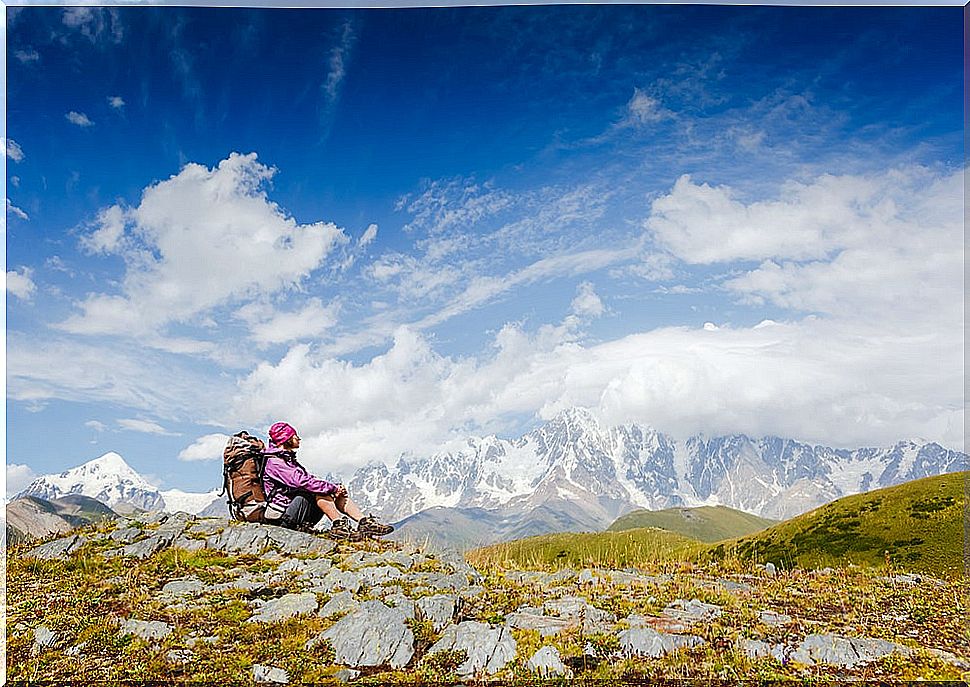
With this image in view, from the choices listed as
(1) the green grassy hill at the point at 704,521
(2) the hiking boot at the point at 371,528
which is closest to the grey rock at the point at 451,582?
(2) the hiking boot at the point at 371,528

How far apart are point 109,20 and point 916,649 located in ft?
45.2

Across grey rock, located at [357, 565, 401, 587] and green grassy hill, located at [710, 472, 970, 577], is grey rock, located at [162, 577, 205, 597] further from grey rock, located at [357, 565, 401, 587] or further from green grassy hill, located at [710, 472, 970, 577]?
green grassy hill, located at [710, 472, 970, 577]

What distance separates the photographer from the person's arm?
9.95 meters

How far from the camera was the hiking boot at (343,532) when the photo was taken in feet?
32.8

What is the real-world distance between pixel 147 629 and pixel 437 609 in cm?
273

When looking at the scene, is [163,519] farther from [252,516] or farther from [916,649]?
[916,649]

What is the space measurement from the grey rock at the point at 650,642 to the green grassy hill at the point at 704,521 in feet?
30.6

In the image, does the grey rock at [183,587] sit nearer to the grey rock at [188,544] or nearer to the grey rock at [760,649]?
the grey rock at [188,544]

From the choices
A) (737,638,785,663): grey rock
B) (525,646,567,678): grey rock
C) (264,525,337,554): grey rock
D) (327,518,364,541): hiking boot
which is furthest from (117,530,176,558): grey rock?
(737,638,785,663): grey rock

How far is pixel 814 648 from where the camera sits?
6.67 m

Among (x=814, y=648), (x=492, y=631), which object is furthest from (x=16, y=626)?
(x=814, y=648)

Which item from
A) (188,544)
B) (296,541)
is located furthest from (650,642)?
(188,544)

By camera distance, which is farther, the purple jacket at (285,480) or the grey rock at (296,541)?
the purple jacket at (285,480)

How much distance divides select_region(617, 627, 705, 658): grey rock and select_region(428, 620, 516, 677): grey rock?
1.06 meters
